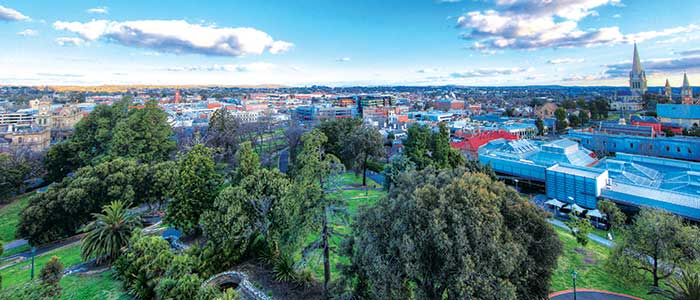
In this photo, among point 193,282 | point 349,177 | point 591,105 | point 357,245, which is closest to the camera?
point 357,245

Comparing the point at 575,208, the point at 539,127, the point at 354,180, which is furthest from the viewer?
the point at 539,127

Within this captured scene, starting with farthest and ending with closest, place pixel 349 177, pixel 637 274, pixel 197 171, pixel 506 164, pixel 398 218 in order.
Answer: pixel 349 177
pixel 506 164
pixel 197 171
pixel 637 274
pixel 398 218

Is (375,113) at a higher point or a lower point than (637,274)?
higher

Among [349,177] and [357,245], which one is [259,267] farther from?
[349,177]

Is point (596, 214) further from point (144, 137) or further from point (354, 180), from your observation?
point (144, 137)

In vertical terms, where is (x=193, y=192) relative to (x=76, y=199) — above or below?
above

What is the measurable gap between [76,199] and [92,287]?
11634mm

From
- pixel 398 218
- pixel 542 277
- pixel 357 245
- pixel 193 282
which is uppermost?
pixel 398 218

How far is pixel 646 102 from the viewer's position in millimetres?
128375

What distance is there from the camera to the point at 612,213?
27.4 m

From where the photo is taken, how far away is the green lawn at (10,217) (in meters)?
31.5

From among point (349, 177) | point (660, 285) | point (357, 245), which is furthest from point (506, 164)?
point (357, 245)

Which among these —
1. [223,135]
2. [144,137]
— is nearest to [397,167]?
[223,135]

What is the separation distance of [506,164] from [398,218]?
34684 mm
